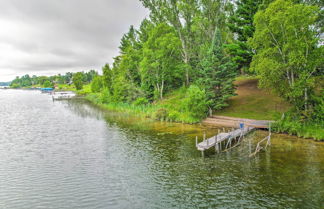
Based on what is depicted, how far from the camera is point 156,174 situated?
1869 cm

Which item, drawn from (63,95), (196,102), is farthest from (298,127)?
(63,95)

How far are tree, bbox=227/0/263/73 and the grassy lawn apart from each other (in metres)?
6.69

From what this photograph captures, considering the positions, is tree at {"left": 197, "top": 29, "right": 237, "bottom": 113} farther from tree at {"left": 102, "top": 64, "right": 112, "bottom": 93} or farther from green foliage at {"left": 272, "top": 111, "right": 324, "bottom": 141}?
tree at {"left": 102, "top": 64, "right": 112, "bottom": 93}

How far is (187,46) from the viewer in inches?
2421

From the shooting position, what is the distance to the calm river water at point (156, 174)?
14383 millimetres

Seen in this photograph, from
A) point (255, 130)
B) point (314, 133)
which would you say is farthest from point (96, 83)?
point (314, 133)

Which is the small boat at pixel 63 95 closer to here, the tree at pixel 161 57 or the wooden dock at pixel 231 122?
the tree at pixel 161 57

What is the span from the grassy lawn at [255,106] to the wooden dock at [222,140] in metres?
6.89

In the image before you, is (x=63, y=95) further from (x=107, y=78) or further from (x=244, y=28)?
(x=244, y=28)

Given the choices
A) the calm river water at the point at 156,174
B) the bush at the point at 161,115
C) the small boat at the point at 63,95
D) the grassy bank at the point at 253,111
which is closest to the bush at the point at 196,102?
the grassy bank at the point at 253,111

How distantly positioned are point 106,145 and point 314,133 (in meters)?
24.4

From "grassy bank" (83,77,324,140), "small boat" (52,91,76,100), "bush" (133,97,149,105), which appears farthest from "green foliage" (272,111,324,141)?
"small boat" (52,91,76,100)

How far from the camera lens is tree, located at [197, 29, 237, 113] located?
39.6 m

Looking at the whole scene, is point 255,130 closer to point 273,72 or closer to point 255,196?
point 273,72
